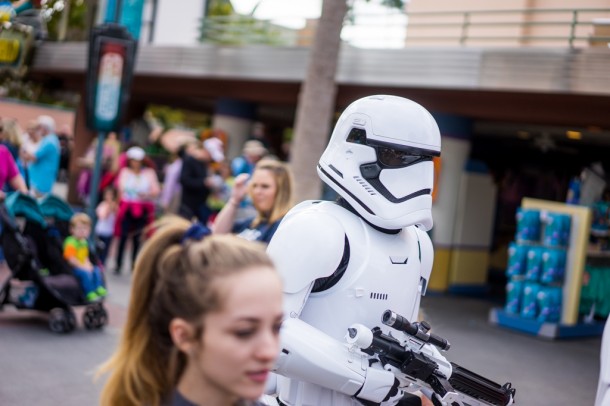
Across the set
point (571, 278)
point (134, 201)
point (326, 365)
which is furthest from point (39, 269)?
point (571, 278)

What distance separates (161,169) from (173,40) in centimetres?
347

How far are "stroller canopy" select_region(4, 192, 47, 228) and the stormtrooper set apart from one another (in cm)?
508

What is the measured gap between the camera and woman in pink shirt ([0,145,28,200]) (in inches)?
311

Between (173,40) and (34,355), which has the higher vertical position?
(173,40)

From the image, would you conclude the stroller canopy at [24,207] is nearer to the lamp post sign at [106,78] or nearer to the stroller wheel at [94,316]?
the stroller wheel at [94,316]

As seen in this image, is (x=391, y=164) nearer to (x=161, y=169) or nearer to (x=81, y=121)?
(x=81, y=121)

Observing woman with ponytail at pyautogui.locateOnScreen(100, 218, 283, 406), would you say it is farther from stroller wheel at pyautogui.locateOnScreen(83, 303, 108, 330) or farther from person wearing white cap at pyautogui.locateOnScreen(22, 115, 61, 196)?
person wearing white cap at pyautogui.locateOnScreen(22, 115, 61, 196)

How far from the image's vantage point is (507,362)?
343 inches

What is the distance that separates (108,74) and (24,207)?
2793 millimetres

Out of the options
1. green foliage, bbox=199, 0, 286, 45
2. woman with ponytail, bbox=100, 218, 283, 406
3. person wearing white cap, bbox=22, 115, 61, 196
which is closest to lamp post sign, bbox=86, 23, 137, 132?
person wearing white cap, bbox=22, 115, 61, 196

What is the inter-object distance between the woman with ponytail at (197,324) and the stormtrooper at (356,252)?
2.81ft

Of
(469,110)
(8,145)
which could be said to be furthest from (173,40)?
(8,145)

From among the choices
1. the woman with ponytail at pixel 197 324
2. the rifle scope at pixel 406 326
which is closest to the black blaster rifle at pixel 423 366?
the rifle scope at pixel 406 326

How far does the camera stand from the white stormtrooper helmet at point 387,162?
307 cm
